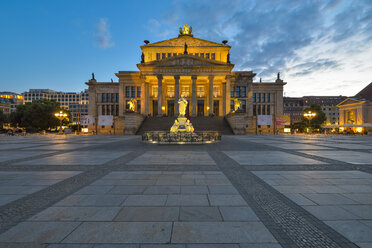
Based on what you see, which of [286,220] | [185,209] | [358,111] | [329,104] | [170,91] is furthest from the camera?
[329,104]

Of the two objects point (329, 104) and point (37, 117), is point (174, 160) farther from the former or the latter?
point (329, 104)

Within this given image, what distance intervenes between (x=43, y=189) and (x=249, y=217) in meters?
6.03

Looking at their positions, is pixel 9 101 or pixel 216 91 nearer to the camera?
pixel 216 91

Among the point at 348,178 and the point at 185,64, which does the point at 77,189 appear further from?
the point at 185,64

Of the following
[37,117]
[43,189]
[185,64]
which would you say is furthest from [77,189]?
[37,117]

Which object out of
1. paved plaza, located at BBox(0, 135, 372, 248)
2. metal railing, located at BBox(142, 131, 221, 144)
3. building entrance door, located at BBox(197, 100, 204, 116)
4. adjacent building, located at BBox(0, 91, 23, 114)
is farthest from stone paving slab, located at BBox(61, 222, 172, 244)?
adjacent building, located at BBox(0, 91, 23, 114)

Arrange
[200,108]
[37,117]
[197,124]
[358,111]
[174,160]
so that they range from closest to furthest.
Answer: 1. [174,160]
2. [197,124]
3. [37,117]
4. [200,108]
5. [358,111]

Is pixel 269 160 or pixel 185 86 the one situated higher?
pixel 185 86

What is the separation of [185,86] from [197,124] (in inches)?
851

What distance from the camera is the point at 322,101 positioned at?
126m

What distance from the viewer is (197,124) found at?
39.4 meters

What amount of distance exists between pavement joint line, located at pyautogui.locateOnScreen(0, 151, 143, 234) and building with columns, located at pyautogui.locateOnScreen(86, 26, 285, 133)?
134 ft

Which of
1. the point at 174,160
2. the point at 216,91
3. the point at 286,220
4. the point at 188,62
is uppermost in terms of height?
the point at 188,62

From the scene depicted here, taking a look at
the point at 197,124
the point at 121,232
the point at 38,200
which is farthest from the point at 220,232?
the point at 197,124
